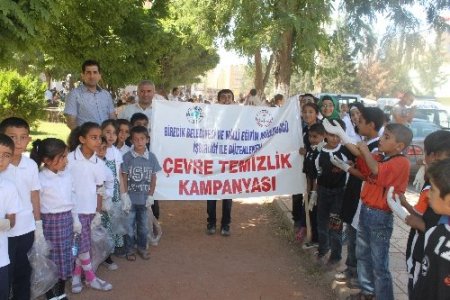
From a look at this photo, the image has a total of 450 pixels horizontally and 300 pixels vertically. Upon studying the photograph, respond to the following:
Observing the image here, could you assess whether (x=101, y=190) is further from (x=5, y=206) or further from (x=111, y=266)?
(x=5, y=206)

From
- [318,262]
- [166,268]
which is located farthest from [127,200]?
[318,262]

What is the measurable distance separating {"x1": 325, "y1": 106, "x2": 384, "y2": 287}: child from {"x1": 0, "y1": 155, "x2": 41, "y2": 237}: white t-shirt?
2.47m

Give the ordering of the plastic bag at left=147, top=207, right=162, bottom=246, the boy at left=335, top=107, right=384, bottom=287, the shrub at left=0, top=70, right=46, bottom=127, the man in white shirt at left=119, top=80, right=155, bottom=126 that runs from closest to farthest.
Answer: the boy at left=335, top=107, right=384, bottom=287, the plastic bag at left=147, top=207, right=162, bottom=246, the man in white shirt at left=119, top=80, right=155, bottom=126, the shrub at left=0, top=70, right=46, bottom=127

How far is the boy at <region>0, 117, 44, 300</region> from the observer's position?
3.23 meters

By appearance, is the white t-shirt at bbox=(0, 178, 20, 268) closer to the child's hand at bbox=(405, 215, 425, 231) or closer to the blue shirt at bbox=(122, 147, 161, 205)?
the blue shirt at bbox=(122, 147, 161, 205)

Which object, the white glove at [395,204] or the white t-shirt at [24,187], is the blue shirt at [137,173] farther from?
the white glove at [395,204]

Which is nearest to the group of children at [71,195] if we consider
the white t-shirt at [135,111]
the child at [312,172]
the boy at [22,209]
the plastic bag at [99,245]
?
the boy at [22,209]

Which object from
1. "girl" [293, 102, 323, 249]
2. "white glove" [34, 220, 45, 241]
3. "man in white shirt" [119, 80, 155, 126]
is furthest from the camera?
"man in white shirt" [119, 80, 155, 126]

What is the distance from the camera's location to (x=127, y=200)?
15.6ft

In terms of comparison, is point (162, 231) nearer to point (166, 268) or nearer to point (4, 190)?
point (166, 268)

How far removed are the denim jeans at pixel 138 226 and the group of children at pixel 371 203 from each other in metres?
1.88

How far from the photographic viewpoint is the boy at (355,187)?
387 centimetres

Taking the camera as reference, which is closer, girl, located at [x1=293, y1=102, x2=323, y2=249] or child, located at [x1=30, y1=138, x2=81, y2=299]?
child, located at [x1=30, y1=138, x2=81, y2=299]

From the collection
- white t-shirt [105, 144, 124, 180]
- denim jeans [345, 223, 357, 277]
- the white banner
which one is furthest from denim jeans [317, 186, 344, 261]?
white t-shirt [105, 144, 124, 180]
